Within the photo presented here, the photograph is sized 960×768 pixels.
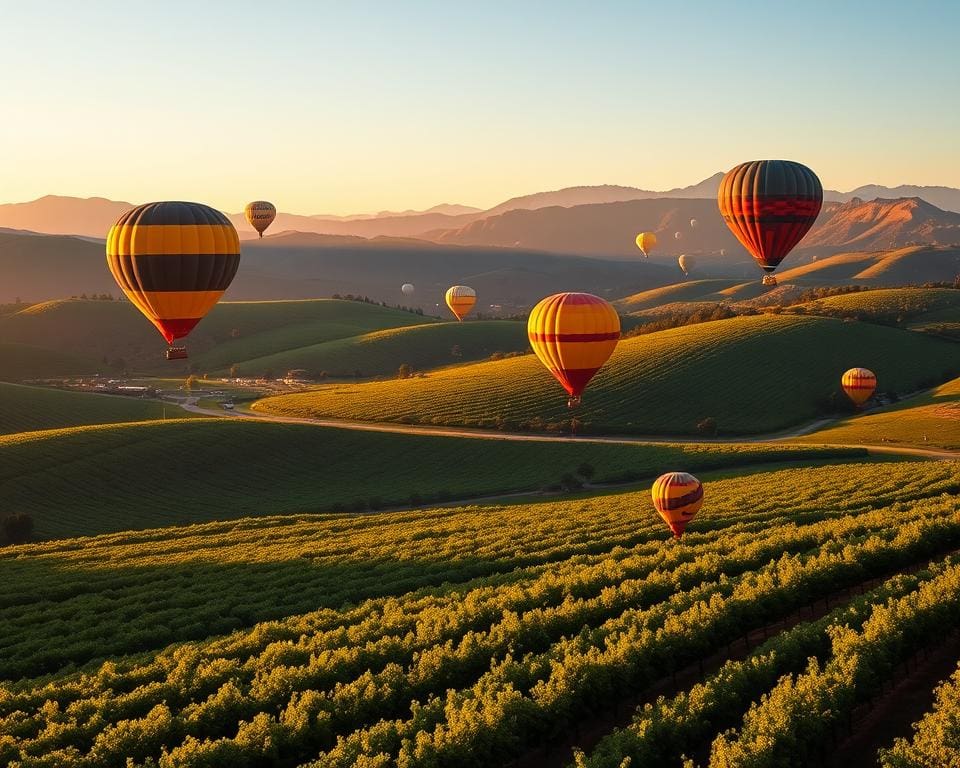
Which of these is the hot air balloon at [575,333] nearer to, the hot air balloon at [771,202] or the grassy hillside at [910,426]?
the hot air balloon at [771,202]

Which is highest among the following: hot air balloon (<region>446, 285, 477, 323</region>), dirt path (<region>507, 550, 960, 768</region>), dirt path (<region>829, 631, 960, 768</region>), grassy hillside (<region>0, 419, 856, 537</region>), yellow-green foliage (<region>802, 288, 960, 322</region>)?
hot air balloon (<region>446, 285, 477, 323</region>)

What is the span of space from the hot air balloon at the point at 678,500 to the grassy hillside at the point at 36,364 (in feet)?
439

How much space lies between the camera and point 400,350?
173 metres

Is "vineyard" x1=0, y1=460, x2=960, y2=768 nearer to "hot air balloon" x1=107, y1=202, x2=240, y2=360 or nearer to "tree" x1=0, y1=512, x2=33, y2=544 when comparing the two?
"hot air balloon" x1=107, y1=202, x2=240, y2=360

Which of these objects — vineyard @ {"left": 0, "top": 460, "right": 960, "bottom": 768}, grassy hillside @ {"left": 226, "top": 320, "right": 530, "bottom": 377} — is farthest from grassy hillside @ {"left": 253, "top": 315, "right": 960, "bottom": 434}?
vineyard @ {"left": 0, "top": 460, "right": 960, "bottom": 768}

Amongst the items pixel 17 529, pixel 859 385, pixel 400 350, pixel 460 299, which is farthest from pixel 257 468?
pixel 460 299

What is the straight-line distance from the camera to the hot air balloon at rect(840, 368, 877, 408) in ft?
336

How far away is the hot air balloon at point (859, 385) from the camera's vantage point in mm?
102438

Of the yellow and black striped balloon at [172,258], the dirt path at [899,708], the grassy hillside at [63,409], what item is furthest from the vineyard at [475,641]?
the grassy hillside at [63,409]

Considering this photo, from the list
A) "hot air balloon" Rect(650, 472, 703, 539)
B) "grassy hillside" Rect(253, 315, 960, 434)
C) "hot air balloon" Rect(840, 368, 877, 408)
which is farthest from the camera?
"grassy hillside" Rect(253, 315, 960, 434)

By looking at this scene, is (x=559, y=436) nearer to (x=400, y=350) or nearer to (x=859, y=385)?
(x=859, y=385)

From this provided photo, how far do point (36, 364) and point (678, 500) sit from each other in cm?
14122

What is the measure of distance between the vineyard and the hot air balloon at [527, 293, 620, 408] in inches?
453

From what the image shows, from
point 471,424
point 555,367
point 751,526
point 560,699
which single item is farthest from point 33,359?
point 560,699
